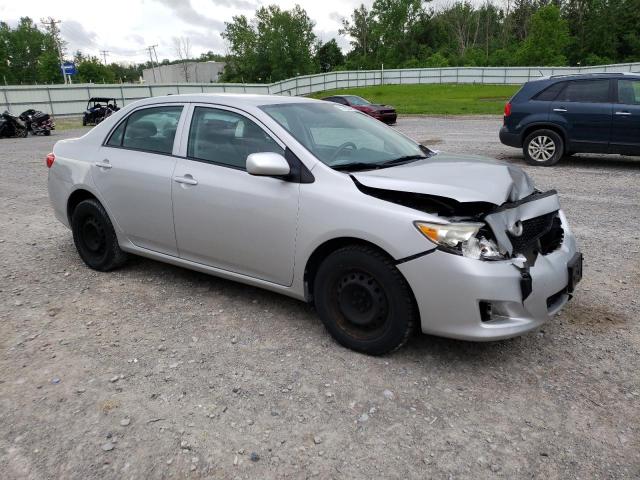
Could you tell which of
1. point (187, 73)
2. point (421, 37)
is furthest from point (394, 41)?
point (187, 73)

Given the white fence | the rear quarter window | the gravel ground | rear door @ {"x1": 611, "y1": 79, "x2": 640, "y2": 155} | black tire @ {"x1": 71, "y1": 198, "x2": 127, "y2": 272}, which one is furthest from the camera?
the white fence

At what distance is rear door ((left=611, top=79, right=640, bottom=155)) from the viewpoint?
895 centimetres

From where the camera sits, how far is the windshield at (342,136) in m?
3.61

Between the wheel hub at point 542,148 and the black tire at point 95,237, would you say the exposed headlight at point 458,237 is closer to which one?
the black tire at point 95,237

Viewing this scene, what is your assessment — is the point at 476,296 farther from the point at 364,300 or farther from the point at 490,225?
the point at 364,300

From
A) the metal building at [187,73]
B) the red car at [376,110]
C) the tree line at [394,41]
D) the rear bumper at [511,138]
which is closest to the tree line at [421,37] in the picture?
the tree line at [394,41]

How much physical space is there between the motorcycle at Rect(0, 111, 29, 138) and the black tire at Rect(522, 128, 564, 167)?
65.6ft

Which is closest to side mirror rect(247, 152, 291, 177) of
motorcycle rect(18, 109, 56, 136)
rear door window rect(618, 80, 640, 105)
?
rear door window rect(618, 80, 640, 105)

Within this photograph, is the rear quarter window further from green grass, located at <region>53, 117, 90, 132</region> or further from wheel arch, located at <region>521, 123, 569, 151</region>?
green grass, located at <region>53, 117, 90, 132</region>

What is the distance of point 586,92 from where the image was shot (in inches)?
372

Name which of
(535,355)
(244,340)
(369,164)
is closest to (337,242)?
(369,164)

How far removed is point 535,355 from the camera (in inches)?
129

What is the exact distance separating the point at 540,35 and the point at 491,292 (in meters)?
55.0

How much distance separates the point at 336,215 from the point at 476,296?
0.96 meters
